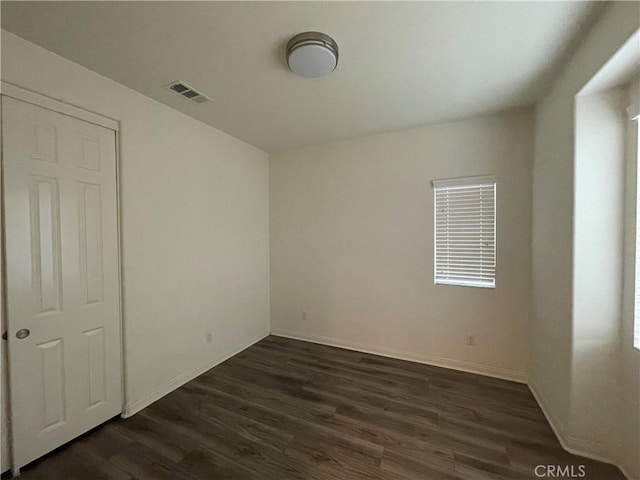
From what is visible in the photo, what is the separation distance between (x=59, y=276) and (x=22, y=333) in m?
0.38

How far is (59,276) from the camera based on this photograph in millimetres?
1745

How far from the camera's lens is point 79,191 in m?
1.83

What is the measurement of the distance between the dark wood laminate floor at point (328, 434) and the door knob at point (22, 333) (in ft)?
2.84

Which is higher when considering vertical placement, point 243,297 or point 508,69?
point 508,69

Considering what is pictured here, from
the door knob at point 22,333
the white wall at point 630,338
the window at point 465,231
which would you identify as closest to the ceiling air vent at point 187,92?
the door knob at point 22,333

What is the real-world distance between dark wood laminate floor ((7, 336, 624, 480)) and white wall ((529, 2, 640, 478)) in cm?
21

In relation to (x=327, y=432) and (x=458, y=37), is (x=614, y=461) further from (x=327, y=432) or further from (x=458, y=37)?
(x=458, y=37)

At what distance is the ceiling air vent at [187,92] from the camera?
206 centimetres

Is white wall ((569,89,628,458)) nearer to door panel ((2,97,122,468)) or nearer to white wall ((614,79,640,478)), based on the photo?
white wall ((614,79,640,478))

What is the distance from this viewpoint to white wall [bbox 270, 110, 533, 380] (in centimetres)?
255

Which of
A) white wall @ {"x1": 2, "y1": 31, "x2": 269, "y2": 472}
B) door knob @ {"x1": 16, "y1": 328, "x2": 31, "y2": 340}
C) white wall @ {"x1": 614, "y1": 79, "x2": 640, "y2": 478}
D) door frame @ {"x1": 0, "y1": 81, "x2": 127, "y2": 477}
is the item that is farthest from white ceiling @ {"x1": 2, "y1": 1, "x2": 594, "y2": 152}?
door knob @ {"x1": 16, "y1": 328, "x2": 31, "y2": 340}

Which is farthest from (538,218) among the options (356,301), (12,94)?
(12,94)

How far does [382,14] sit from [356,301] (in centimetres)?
283

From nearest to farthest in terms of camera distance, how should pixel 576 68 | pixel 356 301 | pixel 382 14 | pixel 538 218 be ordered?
1. pixel 382 14
2. pixel 576 68
3. pixel 538 218
4. pixel 356 301
